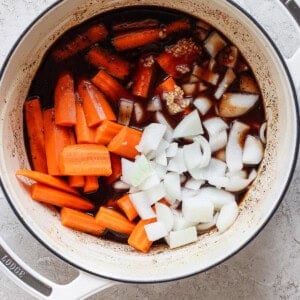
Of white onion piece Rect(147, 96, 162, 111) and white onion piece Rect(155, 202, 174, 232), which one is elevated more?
white onion piece Rect(147, 96, 162, 111)

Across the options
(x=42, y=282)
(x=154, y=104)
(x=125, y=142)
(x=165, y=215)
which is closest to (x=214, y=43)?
(x=154, y=104)

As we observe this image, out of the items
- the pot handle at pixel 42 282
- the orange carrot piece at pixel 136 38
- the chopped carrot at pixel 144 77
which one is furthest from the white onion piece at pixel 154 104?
the pot handle at pixel 42 282

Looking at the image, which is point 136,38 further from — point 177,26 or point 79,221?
point 79,221

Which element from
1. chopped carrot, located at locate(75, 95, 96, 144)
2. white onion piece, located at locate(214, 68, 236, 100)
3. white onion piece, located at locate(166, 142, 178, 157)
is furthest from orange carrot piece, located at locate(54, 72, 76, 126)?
white onion piece, located at locate(214, 68, 236, 100)

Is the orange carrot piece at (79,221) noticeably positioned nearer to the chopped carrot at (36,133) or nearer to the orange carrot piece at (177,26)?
the chopped carrot at (36,133)

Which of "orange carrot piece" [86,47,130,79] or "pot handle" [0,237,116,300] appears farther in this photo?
"orange carrot piece" [86,47,130,79]

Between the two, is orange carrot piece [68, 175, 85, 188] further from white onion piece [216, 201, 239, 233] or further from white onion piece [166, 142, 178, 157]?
white onion piece [216, 201, 239, 233]

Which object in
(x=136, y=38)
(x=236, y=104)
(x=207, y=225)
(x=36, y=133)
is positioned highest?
(x=136, y=38)
